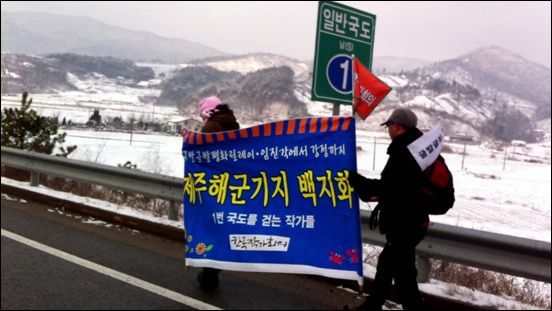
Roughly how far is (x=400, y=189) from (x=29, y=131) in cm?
1014

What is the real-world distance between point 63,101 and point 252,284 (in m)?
9.91

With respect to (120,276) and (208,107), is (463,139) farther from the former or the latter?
(120,276)

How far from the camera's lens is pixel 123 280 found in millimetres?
4383

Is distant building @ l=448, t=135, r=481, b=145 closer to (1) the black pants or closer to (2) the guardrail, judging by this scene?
(2) the guardrail

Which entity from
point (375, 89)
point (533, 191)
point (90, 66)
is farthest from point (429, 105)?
point (90, 66)

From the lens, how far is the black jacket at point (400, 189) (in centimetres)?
304

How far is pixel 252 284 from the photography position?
4.50 m

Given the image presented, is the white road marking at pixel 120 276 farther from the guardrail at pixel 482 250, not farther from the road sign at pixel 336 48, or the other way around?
the road sign at pixel 336 48

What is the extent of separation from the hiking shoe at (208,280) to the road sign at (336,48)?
2128 millimetres

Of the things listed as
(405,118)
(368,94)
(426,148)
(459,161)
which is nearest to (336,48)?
(368,94)

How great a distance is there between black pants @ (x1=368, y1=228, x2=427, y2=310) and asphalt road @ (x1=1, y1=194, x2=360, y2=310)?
30.3 inches

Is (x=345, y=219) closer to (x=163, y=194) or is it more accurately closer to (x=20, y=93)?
(x=163, y=194)

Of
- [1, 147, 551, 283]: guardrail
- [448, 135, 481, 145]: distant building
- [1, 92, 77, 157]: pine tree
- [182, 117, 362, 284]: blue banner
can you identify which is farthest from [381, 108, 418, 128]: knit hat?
[1, 92, 77, 157]: pine tree

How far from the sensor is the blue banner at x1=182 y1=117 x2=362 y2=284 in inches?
129
